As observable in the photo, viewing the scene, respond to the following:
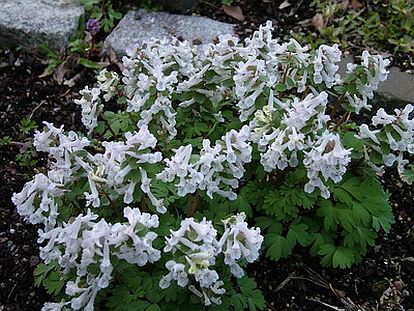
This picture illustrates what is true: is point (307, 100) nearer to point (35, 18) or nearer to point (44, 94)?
point (44, 94)

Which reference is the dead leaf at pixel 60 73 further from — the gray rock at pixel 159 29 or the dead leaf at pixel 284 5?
the dead leaf at pixel 284 5

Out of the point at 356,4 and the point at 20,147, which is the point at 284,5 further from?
the point at 20,147

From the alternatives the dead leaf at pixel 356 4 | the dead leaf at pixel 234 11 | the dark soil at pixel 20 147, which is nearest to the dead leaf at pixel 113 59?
the dark soil at pixel 20 147

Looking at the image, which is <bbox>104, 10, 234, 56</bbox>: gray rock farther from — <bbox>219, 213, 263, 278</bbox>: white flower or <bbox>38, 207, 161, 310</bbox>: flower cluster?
<bbox>219, 213, 263, 278</bbox>: white flower

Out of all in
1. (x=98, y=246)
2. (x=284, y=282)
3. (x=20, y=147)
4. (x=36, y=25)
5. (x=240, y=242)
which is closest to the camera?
(x=98, y=246)

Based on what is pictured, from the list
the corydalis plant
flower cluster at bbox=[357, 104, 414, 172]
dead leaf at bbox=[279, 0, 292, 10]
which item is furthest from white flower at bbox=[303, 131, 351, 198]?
dead leaf at bbox=[279, 0, 292, 10]

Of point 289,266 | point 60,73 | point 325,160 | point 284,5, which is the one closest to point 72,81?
point 60,73
